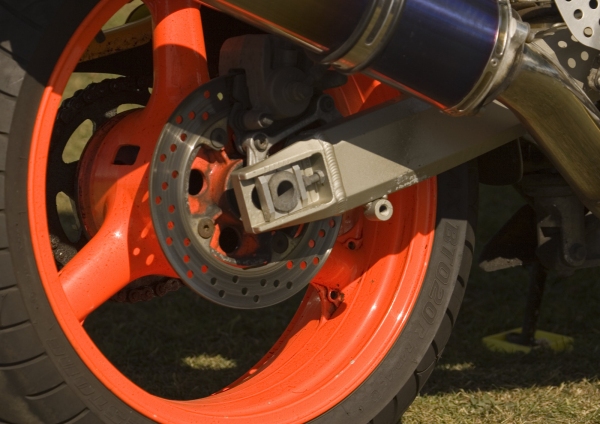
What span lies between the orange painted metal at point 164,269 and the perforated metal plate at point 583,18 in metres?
0.47

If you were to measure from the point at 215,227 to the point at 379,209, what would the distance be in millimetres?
355

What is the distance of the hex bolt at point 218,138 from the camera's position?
1719 mm

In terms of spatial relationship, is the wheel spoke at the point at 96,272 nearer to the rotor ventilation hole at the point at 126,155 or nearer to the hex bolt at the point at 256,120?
the rotor ventilation hole at the point at 126,155

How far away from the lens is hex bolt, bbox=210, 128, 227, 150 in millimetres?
1719

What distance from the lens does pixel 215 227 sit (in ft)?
5.79

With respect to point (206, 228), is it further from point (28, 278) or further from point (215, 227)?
point (28, 278)

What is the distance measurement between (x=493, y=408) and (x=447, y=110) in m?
1.00

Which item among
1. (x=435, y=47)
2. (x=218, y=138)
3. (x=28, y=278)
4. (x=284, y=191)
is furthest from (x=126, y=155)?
(x=435, y=47)

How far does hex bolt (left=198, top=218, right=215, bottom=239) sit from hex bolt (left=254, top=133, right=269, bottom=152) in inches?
7.0

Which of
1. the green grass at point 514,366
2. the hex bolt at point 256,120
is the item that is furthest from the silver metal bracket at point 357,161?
the green grass at point 514,366

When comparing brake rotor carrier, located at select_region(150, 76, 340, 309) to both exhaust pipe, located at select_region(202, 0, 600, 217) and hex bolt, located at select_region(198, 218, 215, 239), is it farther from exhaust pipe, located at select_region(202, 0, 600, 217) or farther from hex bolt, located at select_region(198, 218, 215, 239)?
Answer: exhaust pipe, located at select_region(202, 0, 600, 217)

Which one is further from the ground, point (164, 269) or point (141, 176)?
point (141, 176)

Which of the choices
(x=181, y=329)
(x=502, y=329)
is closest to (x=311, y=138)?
(x=181, y=329)

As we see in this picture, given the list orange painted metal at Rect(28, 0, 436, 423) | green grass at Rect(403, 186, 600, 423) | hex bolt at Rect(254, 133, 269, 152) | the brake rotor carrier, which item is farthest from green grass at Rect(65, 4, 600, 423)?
hex bolt at Rect(254, 133, 269, 152)
